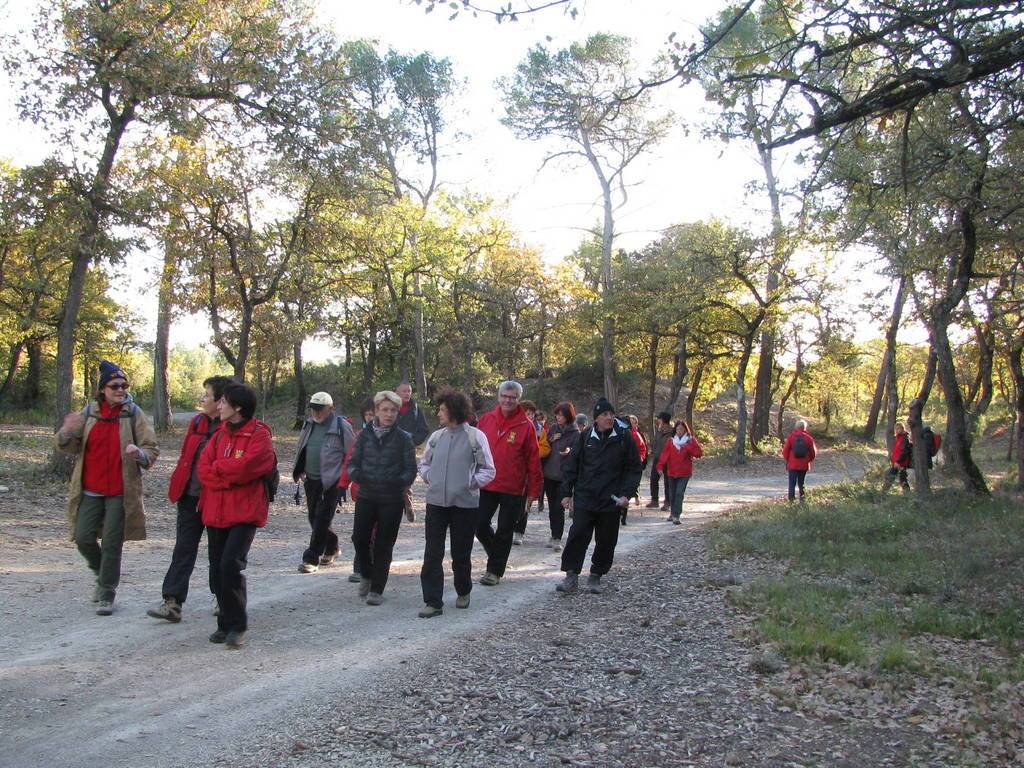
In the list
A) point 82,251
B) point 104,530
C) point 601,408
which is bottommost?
point 104,530

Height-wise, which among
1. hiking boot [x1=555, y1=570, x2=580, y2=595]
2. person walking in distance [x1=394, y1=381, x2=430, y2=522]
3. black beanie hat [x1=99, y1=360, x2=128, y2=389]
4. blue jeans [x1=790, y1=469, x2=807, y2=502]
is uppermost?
black beanie hat [x1=99, y1=360, x2=128, y2=389]

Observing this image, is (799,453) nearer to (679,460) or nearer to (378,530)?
(679,460)

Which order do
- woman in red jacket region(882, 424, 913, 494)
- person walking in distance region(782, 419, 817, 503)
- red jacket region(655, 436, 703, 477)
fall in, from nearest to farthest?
1. red jacket region(655, 436, 703, 477)
2. person walking in distance region(782, 419, 817, 503)
3. woman in red jacket region(882, 424, 913, 494)

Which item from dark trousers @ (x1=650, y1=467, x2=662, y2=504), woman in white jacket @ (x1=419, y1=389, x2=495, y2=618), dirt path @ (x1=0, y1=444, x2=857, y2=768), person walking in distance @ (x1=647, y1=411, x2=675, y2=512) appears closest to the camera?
dirt path @ (x1=0, y1=444, x2=857, y2=768)

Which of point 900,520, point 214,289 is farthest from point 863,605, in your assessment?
point 214,289

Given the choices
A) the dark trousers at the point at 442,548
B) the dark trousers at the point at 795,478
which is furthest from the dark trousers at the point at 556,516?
the dark trousers at the point at 795,478

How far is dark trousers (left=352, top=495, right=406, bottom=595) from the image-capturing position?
23.2ft

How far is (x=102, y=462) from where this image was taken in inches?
256

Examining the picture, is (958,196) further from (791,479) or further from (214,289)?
(214,289)

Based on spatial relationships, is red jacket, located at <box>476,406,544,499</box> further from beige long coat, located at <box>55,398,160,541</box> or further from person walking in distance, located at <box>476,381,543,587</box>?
beige long coat, located at <box>55,398,160,541</box>

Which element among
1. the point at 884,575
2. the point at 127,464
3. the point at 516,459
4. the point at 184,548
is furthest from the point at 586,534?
the point at 127,464

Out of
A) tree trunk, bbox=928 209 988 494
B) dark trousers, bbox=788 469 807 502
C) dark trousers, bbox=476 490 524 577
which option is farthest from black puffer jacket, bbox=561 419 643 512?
dark trousers, bbox=788 469 807 502

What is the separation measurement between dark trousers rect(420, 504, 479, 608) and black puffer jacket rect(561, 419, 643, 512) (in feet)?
4.26

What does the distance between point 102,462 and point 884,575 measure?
25.6 ft
